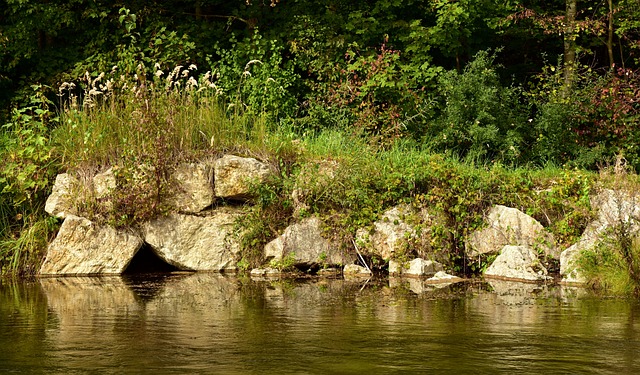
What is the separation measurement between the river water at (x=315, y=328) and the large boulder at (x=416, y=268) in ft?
1.83

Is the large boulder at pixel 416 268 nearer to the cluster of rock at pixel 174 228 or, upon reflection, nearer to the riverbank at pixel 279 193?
the riverbank at pixel 279 193

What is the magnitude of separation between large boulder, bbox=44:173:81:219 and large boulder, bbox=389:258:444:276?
4505 mm

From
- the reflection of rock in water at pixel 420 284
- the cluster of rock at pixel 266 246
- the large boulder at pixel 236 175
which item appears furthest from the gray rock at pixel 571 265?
the large boulder at pixel 236 175

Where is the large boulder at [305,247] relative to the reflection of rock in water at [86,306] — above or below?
above

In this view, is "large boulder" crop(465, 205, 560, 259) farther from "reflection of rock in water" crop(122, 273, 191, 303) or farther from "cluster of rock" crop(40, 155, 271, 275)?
"reflection of rock in water" crop(122, 273, 191, 303)

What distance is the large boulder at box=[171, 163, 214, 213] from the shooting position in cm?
1323

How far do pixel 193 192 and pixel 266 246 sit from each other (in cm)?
136

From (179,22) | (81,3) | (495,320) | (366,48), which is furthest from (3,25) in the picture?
(495,320)

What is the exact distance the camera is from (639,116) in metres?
15.8

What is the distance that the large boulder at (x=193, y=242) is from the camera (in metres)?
13.0

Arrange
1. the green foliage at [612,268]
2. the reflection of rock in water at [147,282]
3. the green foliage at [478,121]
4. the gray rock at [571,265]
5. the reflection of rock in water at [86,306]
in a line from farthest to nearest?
the green foliage at [478,121], the gray rock at [571,265], the reflection of rock in water at [147,282], the green foliage at [612,268], the reflection of rock in water at [86,306]

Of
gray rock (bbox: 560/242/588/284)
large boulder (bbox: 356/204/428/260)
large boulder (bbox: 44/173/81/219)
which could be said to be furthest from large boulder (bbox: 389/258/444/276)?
large boulder (bbox: 44/173/81/219)

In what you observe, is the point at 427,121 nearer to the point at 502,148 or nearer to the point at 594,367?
the point at 502,148

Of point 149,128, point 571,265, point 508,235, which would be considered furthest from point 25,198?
point 571,265
